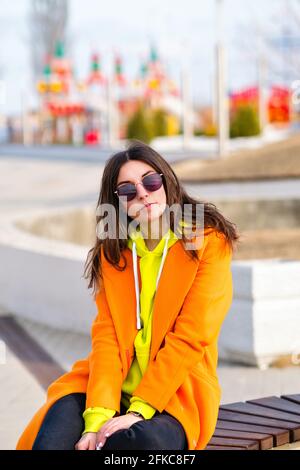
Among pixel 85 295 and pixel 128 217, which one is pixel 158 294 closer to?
pixel 128 217

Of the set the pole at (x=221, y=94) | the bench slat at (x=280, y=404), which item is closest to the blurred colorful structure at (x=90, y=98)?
the pole at (x=221, y=94)

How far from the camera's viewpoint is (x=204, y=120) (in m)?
42.2

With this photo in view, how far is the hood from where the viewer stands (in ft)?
11.0

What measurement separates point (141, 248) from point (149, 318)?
25 cm

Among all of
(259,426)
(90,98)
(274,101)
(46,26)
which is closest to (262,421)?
(259,426)

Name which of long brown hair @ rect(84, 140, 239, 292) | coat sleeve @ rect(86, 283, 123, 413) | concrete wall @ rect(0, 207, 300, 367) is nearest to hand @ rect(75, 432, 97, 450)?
coat sleeve @ rect(86, 283, 123, 413)

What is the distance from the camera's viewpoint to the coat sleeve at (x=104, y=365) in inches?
127

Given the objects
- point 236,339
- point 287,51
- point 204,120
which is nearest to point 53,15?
point 204,120

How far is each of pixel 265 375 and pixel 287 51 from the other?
23681mm

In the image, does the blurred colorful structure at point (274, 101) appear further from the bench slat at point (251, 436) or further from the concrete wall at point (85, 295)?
the bench slat at point (251, 436)

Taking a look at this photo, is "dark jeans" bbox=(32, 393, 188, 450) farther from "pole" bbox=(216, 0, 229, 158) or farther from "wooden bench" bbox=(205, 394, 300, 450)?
"pole" bbox=(216, 0, 229, 158)

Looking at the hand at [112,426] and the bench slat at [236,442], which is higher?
the hand at [112,426]

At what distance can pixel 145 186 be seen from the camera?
133 inches

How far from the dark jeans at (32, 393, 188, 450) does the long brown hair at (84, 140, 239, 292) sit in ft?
1.63
